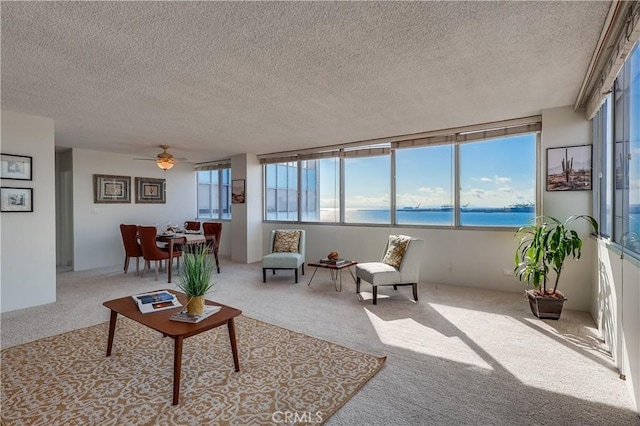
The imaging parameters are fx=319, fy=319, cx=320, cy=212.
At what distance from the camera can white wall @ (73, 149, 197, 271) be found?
6352mm

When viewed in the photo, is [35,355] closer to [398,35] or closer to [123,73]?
[123,73]

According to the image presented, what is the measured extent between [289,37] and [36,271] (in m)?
4.37

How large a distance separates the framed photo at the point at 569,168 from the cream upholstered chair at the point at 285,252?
12.1 ft

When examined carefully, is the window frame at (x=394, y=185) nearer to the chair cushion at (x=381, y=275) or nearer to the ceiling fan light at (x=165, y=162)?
the chair cushion at (x=381, y=275)

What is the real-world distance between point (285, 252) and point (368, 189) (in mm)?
2030

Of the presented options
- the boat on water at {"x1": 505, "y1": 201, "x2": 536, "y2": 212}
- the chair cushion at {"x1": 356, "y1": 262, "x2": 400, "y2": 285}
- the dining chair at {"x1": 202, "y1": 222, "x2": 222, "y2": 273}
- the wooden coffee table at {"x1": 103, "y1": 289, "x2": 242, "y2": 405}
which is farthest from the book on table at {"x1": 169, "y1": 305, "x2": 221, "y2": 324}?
the boat on water at {"x1": 505, "y1": 201, "x2": 536, "y2": 212}

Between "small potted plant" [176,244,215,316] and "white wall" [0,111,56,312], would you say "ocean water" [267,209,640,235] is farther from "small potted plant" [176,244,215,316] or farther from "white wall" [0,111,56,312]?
"white wall" [0,111,56,312]

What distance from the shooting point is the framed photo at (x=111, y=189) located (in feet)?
21.7

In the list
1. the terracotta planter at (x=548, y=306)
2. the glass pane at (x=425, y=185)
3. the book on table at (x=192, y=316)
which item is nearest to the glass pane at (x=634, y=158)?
the terracotta planter at (x=548, y=306)

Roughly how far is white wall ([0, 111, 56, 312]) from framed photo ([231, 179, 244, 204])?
3.41m

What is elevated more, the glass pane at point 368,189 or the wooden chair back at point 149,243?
the glass pane at point 368,189

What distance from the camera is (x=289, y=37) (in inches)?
88.2

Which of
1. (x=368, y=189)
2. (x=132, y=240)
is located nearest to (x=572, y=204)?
(x=368, y=189)

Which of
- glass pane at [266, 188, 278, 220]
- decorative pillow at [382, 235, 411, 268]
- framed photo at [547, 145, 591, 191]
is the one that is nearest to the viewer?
framed photo at [547, 145, 591, 191]
